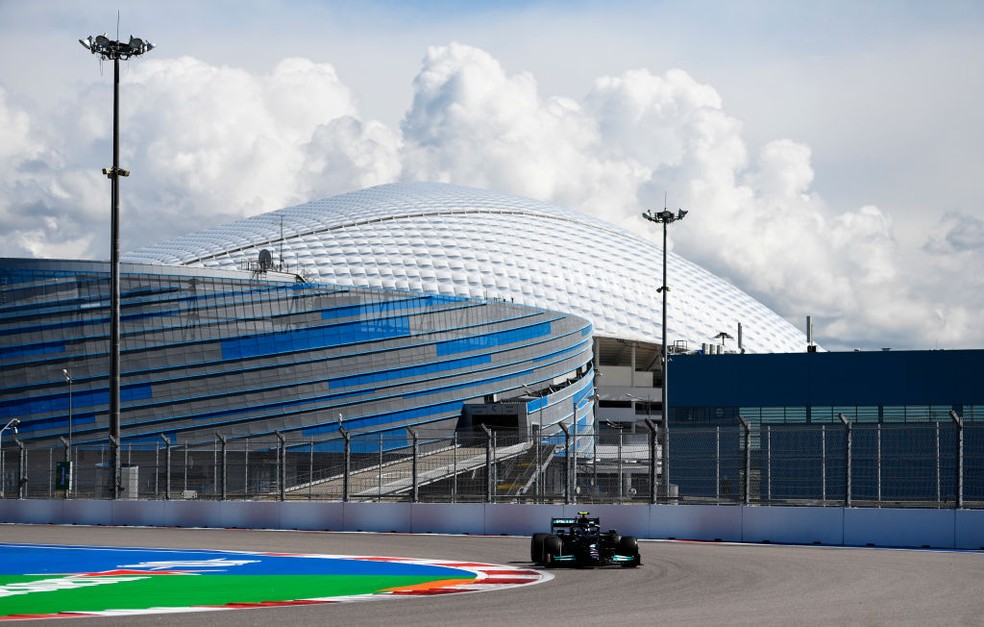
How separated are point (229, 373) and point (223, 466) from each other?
5360 centimetres

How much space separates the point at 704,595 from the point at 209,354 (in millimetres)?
74535

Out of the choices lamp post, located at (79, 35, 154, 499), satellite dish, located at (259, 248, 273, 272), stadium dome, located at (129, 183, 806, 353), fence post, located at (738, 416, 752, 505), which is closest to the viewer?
fence post, located at (738, 416, 752, 505)

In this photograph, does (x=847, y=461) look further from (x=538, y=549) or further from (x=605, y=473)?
(x=605, y=473)

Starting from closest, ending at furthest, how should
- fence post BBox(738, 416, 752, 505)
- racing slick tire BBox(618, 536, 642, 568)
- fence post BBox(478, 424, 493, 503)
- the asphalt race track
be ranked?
1. the asphalt race track
2. racing slick tire BBox(618, 536, 642, 568)
3. fence post BBox(738, 416, 752, 505)
4. fence post BBox(478, 424, 493, 503)

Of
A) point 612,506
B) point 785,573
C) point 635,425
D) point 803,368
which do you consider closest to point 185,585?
point 785,573

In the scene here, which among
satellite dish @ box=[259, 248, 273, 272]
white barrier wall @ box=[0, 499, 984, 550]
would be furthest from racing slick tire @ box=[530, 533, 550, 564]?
satellite dish @ box=[259, 248, 273, 272]

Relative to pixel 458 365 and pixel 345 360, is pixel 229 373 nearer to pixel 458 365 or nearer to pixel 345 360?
pixel 345 360

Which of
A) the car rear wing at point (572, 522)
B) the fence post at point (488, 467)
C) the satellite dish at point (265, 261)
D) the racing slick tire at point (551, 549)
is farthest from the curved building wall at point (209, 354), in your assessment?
the racing slick tire at point (551, 549)

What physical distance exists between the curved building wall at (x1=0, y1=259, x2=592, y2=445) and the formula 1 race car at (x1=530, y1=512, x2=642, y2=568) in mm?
66131

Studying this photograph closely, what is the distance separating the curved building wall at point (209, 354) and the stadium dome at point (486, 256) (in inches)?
724

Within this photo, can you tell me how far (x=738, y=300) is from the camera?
142 m

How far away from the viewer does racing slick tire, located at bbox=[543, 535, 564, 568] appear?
70.0ft

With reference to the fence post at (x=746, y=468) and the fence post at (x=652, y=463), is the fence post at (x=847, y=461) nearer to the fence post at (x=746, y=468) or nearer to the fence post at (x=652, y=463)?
the fence post at (x=746, y=468)

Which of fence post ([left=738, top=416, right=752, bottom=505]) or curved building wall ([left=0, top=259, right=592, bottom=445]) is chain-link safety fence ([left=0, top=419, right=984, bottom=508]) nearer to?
fence post ([left=738, top=416, right=752, bottom=505])
